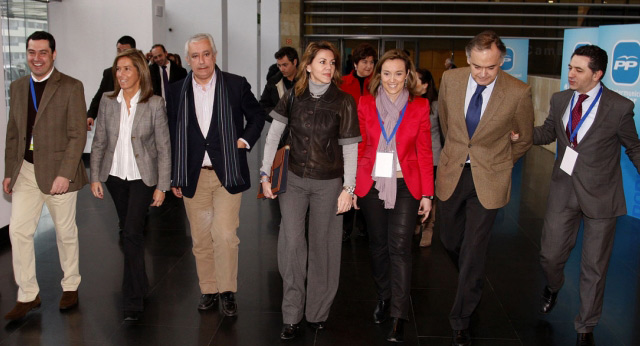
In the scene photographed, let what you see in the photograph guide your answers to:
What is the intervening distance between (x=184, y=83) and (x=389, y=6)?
735 inches

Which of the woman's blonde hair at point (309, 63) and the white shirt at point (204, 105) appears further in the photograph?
the white shirt at point (204, 105)

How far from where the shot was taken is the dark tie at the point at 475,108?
3.63 m

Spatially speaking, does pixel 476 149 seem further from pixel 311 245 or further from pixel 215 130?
pixel 215 130

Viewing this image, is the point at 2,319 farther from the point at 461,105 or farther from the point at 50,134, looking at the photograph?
the point at 461,105

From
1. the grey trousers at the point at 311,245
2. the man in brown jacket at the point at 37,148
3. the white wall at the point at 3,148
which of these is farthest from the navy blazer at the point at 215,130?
the white wall at the point at 3,148

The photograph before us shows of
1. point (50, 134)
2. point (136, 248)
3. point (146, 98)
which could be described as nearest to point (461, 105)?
A: point (146, 98)

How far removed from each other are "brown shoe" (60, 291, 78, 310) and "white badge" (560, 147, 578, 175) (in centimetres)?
331

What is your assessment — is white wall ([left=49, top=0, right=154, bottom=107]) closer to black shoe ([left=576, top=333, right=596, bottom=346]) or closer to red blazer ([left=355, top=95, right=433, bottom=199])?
red blazer ([left=355, top=95, right=433, bottom=199])

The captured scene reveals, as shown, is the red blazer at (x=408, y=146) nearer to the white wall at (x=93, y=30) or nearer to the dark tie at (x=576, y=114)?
the dark tie at (x=576, y=114)

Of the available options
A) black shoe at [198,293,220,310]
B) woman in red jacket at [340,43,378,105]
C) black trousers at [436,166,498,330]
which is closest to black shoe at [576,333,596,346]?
black trousers at [436,166,498,330]

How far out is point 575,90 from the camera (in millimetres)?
3885

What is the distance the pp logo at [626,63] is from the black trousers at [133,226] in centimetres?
543

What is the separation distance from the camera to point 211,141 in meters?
3.92

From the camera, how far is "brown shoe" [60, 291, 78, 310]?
4207 millimetres
